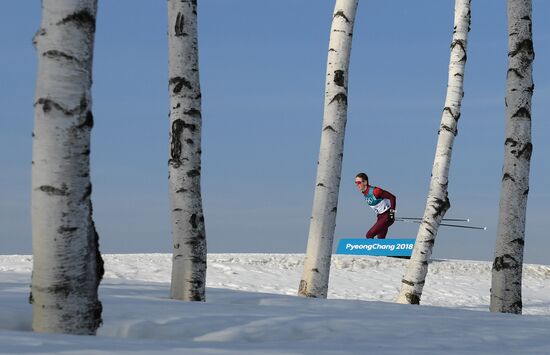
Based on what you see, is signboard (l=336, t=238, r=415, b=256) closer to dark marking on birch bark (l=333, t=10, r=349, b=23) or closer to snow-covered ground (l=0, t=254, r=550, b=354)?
dark marking on birch bark (l=333, t=10, r=349, b=23)

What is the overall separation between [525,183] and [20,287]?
214 inches

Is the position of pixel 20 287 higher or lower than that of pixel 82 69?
lower

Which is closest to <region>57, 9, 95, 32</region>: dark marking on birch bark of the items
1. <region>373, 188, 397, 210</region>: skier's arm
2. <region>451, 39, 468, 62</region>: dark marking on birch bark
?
<region>451, 39, 468, 62</region>: dark marking on birch bark

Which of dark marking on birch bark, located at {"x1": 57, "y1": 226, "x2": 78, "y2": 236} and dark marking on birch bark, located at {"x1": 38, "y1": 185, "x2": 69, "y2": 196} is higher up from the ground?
dark marking on birch bark, located at {"x1": 38, "y1": 185, "x2": 69, "y2": 196}

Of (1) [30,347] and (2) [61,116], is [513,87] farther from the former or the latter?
(1) [30,347]

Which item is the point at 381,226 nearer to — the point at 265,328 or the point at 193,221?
the point at 193,221

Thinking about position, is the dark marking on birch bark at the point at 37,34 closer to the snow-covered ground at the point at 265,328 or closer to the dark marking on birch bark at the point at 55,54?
the dark marking on birch bark at the point at 55,54

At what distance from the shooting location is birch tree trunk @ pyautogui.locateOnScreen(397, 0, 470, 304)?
12352 mm

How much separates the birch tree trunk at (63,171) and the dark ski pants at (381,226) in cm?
1475

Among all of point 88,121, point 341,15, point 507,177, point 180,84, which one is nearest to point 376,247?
point 341,15

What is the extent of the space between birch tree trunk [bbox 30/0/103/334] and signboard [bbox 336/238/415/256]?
1476 centimetres

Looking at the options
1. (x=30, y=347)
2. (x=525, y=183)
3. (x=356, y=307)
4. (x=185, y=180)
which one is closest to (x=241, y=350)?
(x=30, y=347)

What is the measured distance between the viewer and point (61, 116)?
530cm

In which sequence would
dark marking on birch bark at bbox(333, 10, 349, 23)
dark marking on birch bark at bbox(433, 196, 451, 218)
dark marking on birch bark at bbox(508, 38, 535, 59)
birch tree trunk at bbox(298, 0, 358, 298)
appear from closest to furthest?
dark marking on birch bark at bbox(508, 38, 535, 59) < birch tree trunk at bbox(298, 0, 358, 298) < dark marking on birch bark at bbox(333, 10, 349, 23) < dark marking on birch bark at bbox(433, 196, 451, 218)
